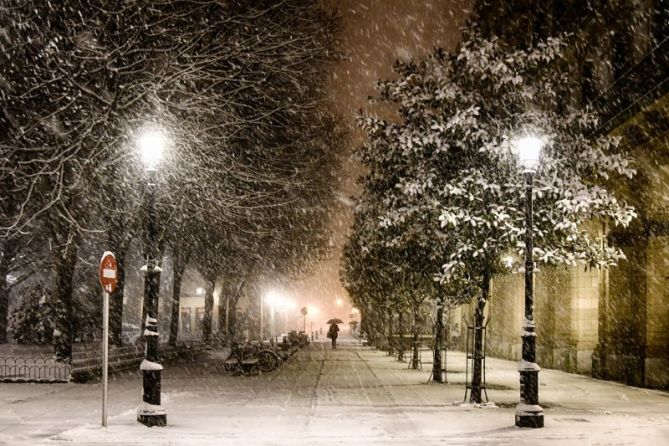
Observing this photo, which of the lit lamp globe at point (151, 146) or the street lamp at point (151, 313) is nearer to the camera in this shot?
the street lamp at point (151, 313)

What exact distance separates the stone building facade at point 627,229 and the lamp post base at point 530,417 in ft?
30.1

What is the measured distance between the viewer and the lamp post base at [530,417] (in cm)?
1390

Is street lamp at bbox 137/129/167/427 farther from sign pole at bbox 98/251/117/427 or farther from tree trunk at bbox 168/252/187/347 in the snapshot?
tree trunk at bbox 168/252/187/347

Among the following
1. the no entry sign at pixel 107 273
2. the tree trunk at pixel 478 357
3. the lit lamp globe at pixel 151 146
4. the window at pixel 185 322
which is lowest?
the window at pixel 185 322

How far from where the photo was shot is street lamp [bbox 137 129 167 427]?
A: 1373cm

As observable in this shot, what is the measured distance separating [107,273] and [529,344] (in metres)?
7.36

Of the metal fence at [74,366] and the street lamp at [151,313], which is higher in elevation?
the street lamp at [151,313]

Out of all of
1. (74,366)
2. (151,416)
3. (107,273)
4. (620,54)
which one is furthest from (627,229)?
(74,366)

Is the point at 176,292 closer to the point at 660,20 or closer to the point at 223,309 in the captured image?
the point at 223,309

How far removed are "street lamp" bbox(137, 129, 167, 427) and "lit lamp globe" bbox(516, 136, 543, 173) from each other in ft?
20.8

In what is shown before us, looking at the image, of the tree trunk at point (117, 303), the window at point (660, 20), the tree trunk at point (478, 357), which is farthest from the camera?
the tree trunk at point (117, 303)

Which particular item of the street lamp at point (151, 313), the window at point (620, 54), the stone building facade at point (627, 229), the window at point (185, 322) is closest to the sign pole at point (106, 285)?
the street lamp at point (151, 313)

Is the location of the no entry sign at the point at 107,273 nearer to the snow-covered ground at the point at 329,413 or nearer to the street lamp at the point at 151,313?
the street lamp at the point at 151,313

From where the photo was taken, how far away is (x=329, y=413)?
1587cm
